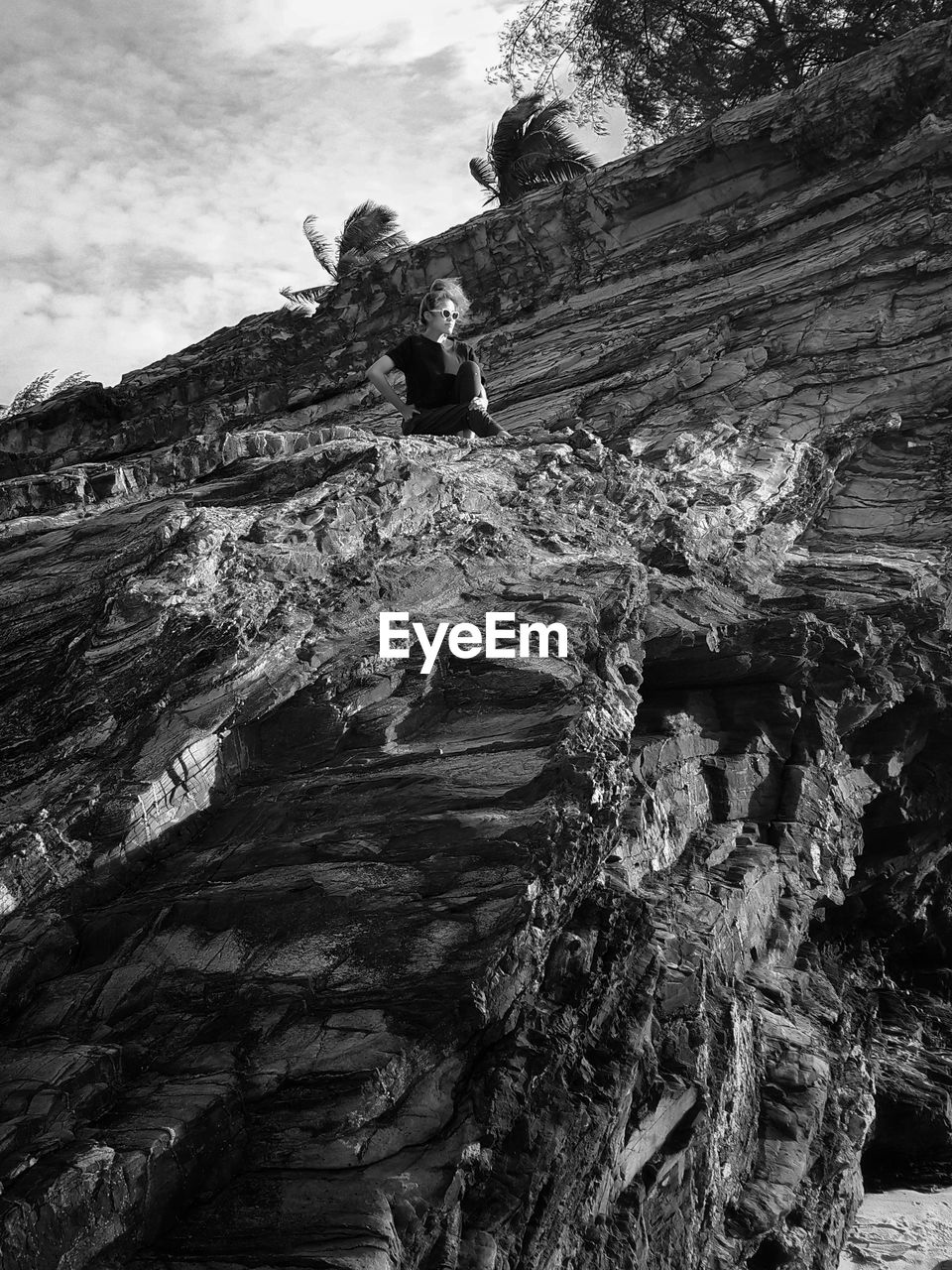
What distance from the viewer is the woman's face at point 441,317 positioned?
33.4 ft

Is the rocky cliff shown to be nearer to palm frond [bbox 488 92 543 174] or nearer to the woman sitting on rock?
the woman sitting on rock

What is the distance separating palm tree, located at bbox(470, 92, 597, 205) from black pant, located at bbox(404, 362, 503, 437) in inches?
550

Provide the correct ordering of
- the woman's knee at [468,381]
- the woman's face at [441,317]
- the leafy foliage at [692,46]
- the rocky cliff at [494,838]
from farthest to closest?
the leafy foliage at [692,46]
the woman's knee at [468,381]
the woman's face at [441,317]
the rocky cliff at [494,838]

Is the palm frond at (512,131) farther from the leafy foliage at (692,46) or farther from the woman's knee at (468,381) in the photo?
the woman's knee at (468,381)

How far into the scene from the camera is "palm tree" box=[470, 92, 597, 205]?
2338cm

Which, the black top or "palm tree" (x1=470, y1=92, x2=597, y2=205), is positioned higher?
"palm tree" (x1=470, y1=92, x2=597, y2=205)

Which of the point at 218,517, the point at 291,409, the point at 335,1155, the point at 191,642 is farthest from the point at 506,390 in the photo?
the point at 335,1155

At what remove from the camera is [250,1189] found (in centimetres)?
520

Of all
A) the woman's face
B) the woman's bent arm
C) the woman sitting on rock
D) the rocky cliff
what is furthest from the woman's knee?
the rocky cliff

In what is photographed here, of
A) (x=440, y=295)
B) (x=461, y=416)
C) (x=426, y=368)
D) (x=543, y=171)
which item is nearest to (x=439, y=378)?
(x=426, y=368)

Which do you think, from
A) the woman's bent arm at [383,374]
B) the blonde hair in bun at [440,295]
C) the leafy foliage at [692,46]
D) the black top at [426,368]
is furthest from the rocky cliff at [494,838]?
the leafy foliage at [692,46]

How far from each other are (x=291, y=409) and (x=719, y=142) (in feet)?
22.5

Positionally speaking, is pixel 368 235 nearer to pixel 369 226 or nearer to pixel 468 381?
pixel 369 226

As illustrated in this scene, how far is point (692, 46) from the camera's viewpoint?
22.0 meters
